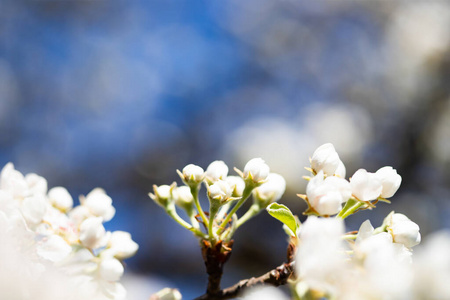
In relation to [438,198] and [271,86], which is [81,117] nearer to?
[271,86]

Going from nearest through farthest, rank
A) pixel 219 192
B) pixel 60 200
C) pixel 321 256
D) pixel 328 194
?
pixel 321 256, pixel 328 194, pixel 219 192, pixel 60 200

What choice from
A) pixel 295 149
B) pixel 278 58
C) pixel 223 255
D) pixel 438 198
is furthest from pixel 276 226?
pixel 223 255

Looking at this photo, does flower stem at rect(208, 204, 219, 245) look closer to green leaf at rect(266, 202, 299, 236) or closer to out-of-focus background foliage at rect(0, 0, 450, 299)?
green leaf at rect(266, 202, 299, 236)

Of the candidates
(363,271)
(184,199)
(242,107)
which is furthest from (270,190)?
(242,107)

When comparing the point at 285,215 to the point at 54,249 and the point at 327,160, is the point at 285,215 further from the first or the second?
the point at 54,249

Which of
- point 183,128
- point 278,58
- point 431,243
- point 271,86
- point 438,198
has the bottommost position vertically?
point 431,243

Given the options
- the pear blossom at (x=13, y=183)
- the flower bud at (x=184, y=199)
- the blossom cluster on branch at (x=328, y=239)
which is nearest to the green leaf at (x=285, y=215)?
the blossom cluster on branch at (x=328, y=239)

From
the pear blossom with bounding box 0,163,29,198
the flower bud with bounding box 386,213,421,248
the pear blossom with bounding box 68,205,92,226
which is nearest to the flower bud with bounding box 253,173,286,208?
the flower bud with bounding box 386,213,421,248
